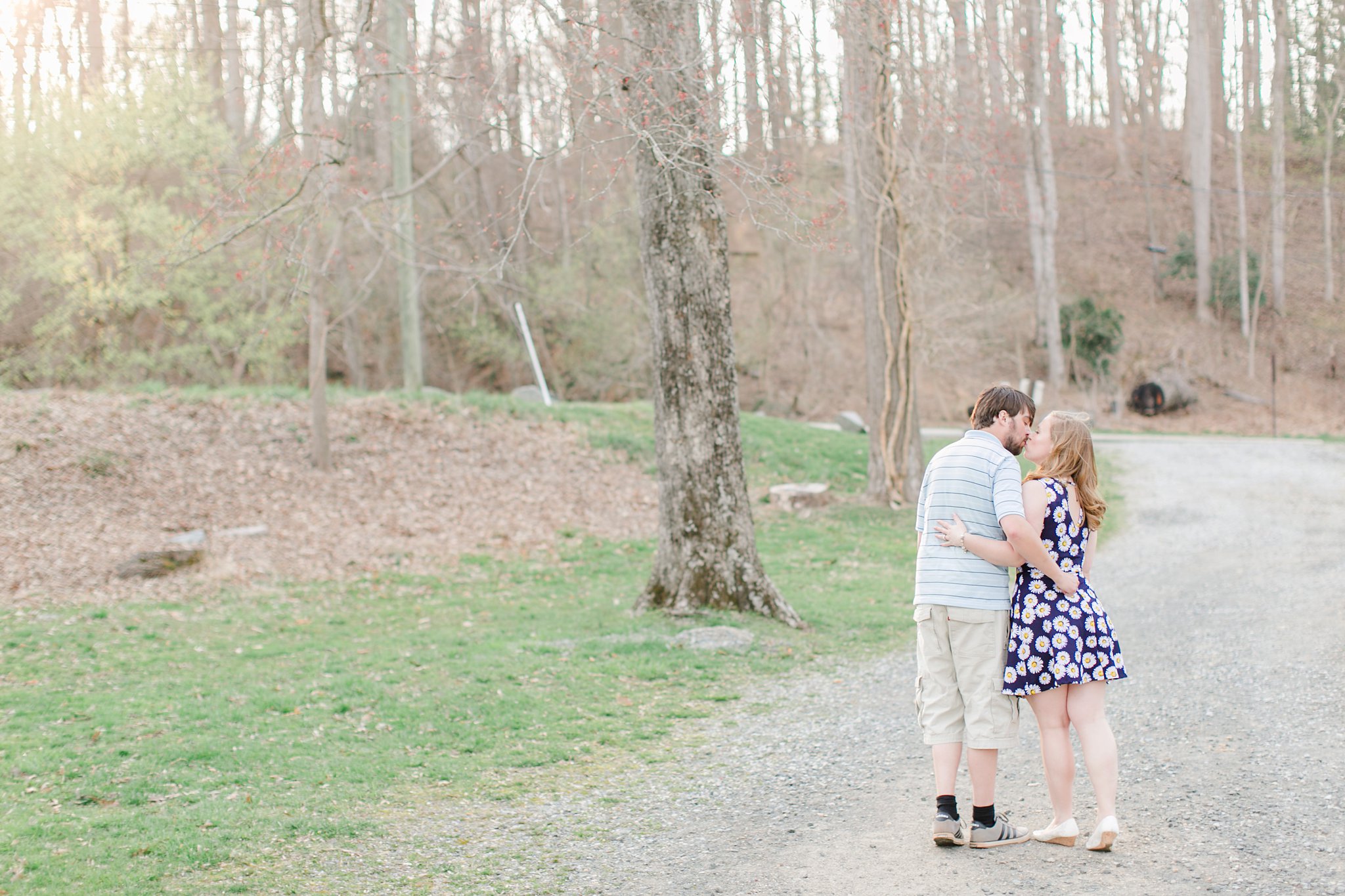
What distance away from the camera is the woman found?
4000 mm

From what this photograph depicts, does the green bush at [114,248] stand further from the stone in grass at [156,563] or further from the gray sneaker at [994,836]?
the gray sneaker at [994,836]

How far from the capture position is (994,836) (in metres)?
4.12

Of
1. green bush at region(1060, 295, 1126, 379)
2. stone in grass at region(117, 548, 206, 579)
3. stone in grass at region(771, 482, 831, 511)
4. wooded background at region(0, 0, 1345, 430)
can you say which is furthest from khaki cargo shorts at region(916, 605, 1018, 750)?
green bush at region(1060, 295, 1126, 379)

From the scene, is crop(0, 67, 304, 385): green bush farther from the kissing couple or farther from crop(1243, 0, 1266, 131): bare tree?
crop(1243, 0, 1266, 131): bare tree

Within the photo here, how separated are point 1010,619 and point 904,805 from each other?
1251 mm

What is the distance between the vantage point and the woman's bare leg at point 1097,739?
13.3ft

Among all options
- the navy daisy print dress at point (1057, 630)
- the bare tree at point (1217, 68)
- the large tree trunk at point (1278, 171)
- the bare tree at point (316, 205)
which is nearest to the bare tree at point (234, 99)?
the bare tree at point (316, 205)

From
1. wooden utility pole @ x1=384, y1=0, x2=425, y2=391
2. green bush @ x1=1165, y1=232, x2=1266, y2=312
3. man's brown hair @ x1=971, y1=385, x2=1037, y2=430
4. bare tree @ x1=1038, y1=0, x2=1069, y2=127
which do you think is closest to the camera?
man's brown hair @ x1=971, y1=385, x2=1037, y2=430

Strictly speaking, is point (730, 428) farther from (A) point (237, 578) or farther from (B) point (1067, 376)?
(B) point (1067, 376)

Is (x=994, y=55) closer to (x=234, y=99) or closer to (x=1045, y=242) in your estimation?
(x=234, y=99)

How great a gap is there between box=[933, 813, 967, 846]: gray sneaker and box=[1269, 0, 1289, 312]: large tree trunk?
36055 millimetres

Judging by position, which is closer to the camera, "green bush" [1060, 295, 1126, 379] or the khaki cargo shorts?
the khaki cargo shorts

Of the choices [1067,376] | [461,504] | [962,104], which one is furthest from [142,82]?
[1067,376]

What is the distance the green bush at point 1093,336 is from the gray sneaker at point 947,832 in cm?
3065
